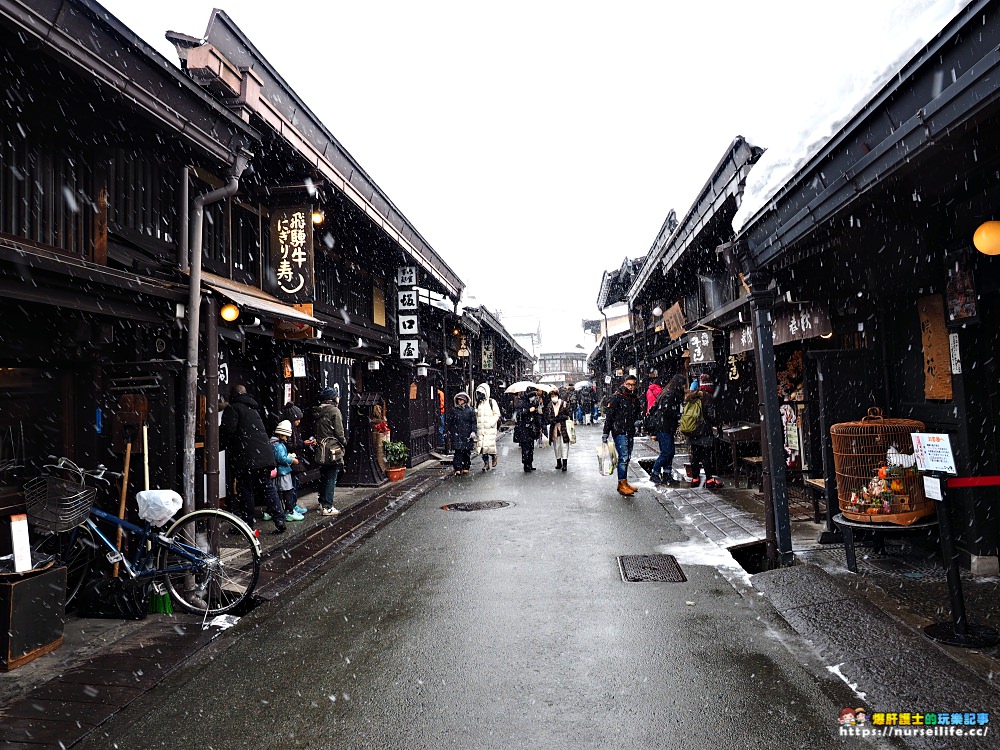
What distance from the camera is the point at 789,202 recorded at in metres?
6.04

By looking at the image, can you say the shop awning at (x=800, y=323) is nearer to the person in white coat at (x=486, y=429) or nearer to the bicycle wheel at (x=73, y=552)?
the bicycle wheel at (x=73, y=552)

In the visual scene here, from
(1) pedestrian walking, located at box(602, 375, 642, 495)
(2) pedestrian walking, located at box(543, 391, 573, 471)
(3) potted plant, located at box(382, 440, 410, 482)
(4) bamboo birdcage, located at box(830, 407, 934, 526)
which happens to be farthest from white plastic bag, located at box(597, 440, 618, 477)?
(4) bamboo birdcage, located at box(830, 407, 934, 526)

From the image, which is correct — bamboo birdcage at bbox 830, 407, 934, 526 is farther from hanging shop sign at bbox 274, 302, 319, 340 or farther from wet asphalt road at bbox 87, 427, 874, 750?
hanging shop sign at bbox 274, 302, 319, 340

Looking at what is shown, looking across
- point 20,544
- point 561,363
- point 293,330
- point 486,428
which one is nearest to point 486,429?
point 486,428

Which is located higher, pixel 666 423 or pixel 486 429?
pixel 666 423

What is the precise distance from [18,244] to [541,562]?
21.1ft

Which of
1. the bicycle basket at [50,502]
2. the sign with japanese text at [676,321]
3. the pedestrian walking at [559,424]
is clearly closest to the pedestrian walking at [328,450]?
the bicycle basket at [50,502]

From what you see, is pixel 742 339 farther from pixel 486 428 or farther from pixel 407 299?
pixel 407 299

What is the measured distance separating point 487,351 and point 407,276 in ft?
50.7

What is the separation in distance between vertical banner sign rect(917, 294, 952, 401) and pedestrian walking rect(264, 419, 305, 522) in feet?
29.1

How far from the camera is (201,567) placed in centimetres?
614

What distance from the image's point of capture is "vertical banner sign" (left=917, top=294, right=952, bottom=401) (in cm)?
639

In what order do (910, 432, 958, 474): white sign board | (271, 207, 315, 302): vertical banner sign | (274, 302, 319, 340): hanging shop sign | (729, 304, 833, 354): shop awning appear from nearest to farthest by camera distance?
(910, 432, 958, 474): white sign board, (729, 304, 833, 354): shop awning, (274, 302, 319, 340): hanging shop sign, (271, 207, 315, 302): vertical banner sign

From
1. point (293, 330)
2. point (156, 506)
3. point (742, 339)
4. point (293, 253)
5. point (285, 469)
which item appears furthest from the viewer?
point (293, 253)
